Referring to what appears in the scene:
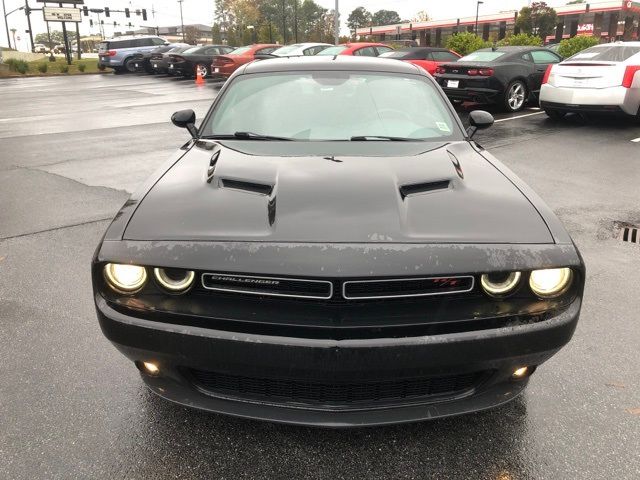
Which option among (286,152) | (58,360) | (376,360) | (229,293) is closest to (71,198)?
(58,360)

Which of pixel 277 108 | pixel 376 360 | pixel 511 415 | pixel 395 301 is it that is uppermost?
pixel 277 108

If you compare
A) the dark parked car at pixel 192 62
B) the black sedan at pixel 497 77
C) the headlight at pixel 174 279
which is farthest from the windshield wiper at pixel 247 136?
the dark parked car at pixel 192 62

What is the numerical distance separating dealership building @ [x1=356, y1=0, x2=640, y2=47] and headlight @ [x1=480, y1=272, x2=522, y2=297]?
54.8 meters

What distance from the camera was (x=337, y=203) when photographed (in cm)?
219

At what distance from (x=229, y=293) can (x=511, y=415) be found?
1.43m

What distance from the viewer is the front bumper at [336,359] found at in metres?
1.88

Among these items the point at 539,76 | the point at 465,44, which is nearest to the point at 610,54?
the point at 539,76

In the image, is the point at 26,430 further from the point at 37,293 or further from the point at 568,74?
the point at 568,74

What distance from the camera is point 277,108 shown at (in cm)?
342

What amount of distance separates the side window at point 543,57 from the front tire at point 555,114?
7.28 ft

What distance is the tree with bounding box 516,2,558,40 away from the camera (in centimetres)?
5628

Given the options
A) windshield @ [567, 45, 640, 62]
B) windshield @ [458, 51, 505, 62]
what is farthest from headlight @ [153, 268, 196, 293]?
windshield @ [458, 51, 505, 62]

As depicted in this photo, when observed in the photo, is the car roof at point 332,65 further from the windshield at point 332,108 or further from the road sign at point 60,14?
the road sign at point 60,14

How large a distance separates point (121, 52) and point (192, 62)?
32.2ft
